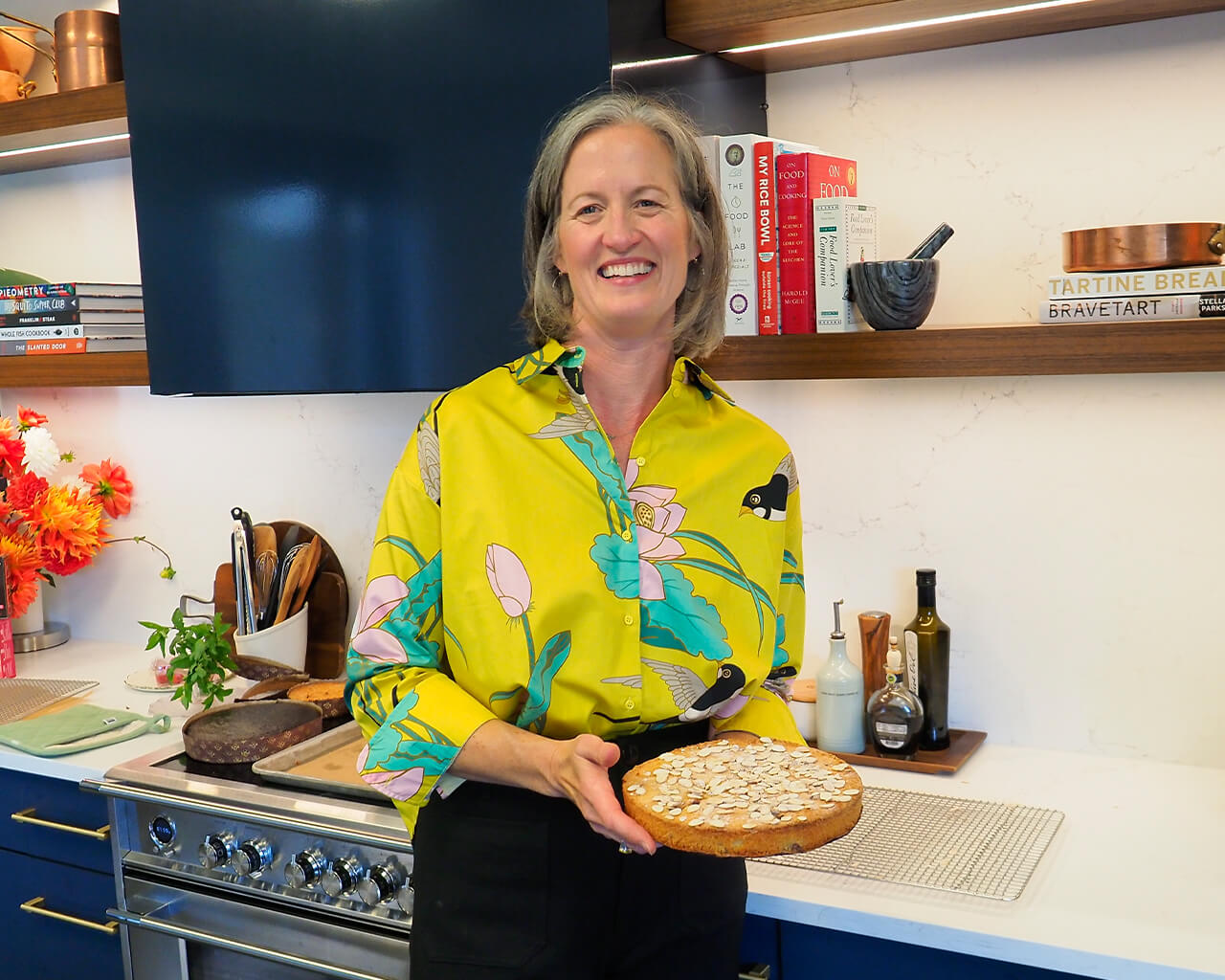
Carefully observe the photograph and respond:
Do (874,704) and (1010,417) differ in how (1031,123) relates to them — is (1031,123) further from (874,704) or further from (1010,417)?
(874,704)

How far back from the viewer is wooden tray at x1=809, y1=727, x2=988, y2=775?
6.28 ft

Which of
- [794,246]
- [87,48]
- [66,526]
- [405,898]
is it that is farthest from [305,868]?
[87,48]

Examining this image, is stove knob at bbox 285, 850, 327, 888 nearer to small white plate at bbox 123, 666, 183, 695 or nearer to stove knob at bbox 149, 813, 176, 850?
stove knob at bbox 149, 813, 176, 850

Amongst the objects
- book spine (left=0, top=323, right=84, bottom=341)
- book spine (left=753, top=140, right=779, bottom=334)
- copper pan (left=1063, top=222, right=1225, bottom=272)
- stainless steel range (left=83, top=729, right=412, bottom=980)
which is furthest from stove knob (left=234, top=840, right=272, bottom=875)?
copper pan (left=1063, top=222, right=1225, bottom=272)

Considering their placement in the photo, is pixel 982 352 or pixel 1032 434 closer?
pixel 982 352

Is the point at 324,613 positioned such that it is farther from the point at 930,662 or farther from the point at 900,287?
the point at 900,287

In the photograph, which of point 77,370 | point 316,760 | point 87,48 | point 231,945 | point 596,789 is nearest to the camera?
point 596,789

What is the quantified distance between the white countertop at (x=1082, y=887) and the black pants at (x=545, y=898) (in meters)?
0.18

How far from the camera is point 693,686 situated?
4.81 ft

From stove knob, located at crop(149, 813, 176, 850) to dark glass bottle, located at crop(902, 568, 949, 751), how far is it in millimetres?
1250

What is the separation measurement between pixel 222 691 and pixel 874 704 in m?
1.23

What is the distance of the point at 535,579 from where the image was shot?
1.41m

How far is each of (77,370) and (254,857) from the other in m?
1.21

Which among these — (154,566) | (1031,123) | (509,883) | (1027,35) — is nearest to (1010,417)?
(1031,123)
